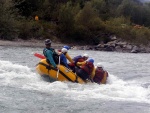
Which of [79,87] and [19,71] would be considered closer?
[79,87]

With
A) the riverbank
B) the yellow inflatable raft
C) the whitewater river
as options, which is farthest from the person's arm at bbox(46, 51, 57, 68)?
the riverbank

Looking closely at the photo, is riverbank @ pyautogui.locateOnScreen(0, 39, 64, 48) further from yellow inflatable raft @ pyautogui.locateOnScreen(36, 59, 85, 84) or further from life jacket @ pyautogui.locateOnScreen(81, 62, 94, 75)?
life jacket @ pyautogui.locateOnScreen(81, 62, 94, 75)

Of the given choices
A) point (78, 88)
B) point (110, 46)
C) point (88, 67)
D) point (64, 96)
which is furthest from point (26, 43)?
point (64, 96)

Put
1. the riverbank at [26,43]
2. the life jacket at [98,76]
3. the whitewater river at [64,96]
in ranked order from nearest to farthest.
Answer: the whitewater river at [64,96], the life jacket at [98,76], the riverbank at [26,43]

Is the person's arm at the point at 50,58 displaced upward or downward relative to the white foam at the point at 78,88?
upward

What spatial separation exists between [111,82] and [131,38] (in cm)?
3566

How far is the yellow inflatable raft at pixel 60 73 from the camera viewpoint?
15617mm

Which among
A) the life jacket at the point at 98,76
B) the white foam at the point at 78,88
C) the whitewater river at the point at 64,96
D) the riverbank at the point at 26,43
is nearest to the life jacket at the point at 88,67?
the life jacket at the point at 98,76

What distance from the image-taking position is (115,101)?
12875mm

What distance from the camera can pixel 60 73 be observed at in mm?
15680

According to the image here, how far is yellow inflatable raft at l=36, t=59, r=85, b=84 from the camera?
51.2 feet

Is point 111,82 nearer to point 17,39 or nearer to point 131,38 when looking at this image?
point 17,39

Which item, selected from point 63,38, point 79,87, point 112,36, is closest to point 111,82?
point 79,87

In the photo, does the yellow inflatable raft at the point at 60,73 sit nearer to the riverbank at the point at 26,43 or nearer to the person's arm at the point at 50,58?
the person's arm at the point at 50,58
